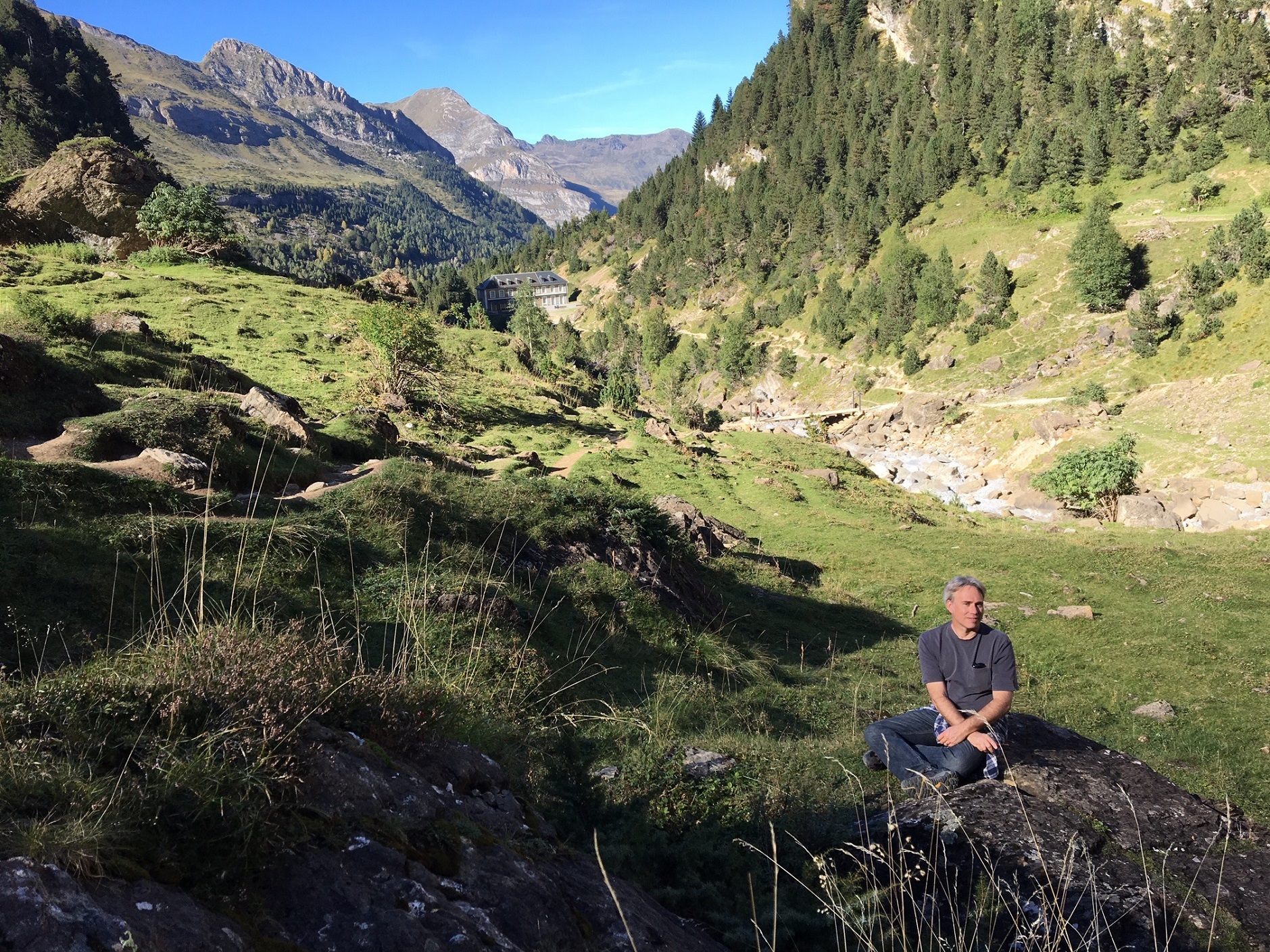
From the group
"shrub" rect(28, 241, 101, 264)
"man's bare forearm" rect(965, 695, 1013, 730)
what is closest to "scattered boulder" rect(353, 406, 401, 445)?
"man's bare forearm" rect(965, 695, 1013, 730)

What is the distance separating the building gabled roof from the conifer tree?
11774 centimetres

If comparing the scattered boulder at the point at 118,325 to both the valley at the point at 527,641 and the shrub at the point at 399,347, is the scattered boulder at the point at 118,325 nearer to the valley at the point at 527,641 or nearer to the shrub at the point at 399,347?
the valley at the point at 527,641

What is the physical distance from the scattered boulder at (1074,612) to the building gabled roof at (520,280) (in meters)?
154

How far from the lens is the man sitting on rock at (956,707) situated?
18.1ft

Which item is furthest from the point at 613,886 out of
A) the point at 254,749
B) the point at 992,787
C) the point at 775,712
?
the point at 775,712

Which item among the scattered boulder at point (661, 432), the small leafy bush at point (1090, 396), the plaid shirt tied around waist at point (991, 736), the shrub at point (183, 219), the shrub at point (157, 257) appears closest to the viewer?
the plaid shirt tied around waist at point (991, 736)

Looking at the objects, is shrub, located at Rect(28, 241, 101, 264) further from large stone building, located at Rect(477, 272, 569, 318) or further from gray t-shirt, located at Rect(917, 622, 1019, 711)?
large stone building, located at Rect(477, 272, 569, 318)

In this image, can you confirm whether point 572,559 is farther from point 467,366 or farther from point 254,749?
point 467,366

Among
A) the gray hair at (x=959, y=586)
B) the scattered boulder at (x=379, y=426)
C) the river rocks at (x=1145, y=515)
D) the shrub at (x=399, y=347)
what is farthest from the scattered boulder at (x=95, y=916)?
the river rocks at (x=1145, y=515)

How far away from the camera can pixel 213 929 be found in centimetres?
226

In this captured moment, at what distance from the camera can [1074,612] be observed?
1734cm

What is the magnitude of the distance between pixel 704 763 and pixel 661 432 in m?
31.7

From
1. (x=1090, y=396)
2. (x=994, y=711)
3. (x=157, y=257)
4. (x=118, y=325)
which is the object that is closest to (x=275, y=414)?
(x=118, y=325)

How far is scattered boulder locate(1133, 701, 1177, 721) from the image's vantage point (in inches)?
452
